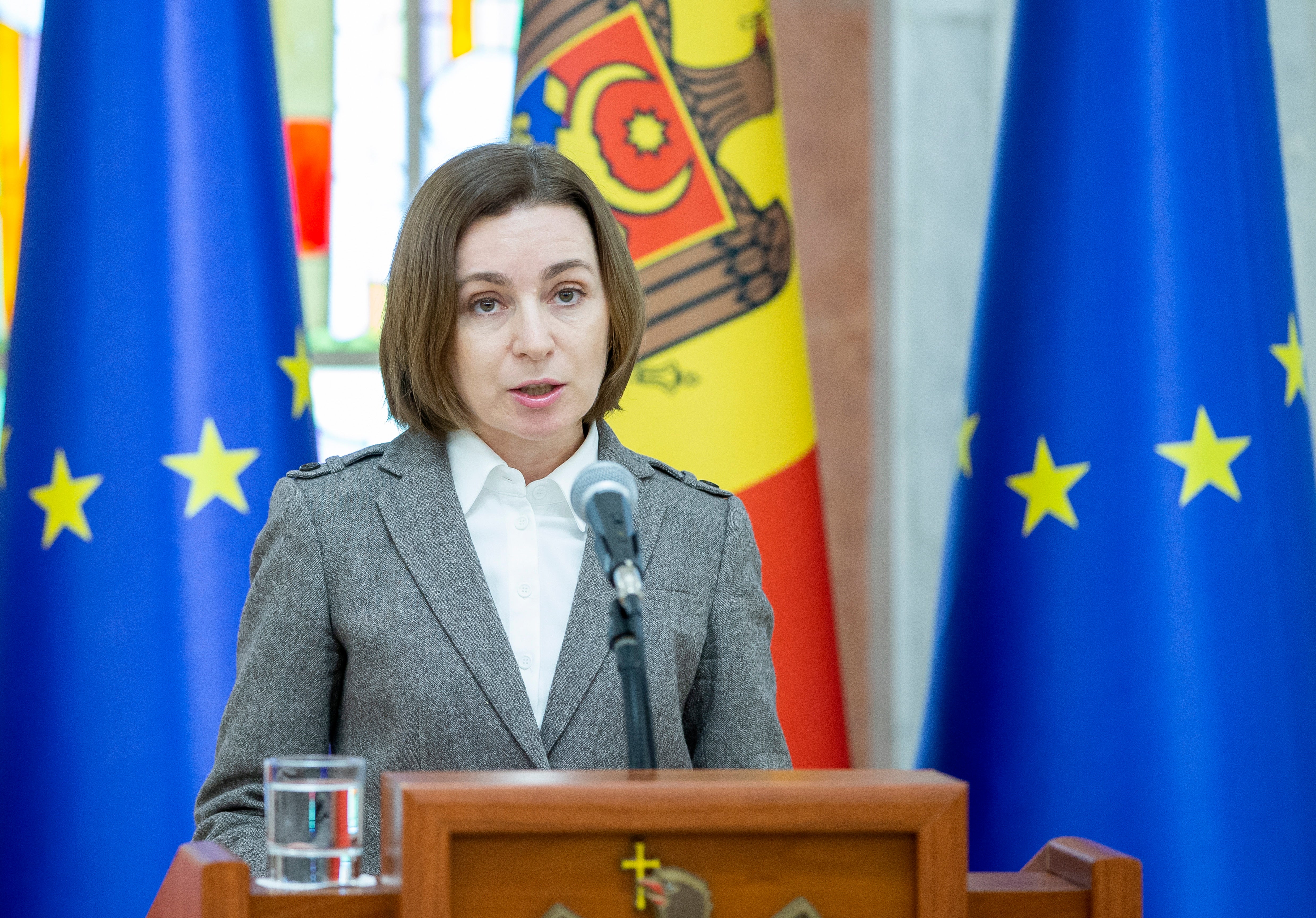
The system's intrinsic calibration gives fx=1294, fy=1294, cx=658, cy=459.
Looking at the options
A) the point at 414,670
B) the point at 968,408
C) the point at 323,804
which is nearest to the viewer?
the point at 323,804

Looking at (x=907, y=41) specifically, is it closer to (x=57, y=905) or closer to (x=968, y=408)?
(x=968, y=408)

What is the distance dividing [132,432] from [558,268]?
3.55 ft

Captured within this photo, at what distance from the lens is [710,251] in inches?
97.6

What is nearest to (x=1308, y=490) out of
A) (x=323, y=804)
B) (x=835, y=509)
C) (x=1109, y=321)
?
(x=1109, y=321)

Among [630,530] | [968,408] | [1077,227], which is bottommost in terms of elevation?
[630,530]

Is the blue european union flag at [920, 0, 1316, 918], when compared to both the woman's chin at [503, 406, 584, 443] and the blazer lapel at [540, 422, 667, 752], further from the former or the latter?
the woman's chin at [503, 406, 584, 443]

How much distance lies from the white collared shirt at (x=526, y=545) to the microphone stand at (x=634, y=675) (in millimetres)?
473

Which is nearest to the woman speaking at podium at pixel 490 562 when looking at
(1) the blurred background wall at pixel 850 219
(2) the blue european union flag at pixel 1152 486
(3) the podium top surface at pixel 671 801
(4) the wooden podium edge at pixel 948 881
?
(4) the wooden podium edge at pixel 948 881

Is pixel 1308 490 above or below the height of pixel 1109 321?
below

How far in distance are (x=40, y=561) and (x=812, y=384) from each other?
1.86 metres

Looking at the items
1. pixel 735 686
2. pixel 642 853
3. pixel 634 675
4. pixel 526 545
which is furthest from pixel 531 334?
pixel 642 853

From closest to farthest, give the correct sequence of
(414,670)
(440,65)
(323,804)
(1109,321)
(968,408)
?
(323,804) < (414,670) < (1109,321) < (968,408) < (440,65)

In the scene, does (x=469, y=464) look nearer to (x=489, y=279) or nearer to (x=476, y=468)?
(x=476, y=468)

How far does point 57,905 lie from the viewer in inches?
83.7
